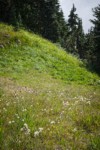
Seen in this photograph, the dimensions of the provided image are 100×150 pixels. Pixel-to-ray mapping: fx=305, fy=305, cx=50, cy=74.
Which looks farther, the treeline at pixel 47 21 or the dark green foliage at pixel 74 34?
the dark green foliage at pixel 74 34

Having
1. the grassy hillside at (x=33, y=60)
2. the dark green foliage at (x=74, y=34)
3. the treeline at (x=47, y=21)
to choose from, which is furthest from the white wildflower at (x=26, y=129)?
the dark green foliage at (x=74, y=34)

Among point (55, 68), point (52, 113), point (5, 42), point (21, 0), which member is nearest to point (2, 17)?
point (21, 0)

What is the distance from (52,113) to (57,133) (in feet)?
6.57

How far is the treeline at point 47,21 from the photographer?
1703 inches

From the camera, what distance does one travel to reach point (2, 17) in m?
45.2

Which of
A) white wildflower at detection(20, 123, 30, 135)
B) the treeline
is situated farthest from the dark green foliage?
white wildflower at detection(20, 123, 30, 135)

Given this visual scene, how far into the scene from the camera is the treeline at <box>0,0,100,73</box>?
4325cm

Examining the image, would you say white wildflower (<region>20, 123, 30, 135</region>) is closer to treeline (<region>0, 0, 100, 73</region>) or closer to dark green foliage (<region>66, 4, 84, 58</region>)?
treeline (<region>0, 0, 100, 73</region>)

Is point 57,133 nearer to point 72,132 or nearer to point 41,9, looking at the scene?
point 72,132

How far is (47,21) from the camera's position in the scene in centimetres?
5772

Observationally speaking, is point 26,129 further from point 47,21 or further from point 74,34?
point 74,34

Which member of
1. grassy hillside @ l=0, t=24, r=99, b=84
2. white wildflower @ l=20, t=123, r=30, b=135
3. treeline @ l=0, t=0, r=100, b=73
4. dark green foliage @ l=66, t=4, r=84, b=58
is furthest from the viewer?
dark green foliage @ l=66, t=4, r=84, b=58

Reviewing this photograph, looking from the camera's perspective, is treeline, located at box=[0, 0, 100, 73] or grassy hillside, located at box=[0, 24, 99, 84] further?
treeline, located at box=[0, 0, 100, 73]

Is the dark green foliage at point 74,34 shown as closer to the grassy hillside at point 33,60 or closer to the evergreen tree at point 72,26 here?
the evergreen tree at point 72,26
